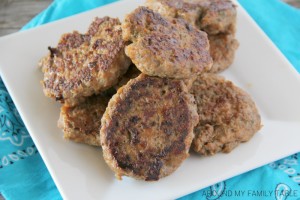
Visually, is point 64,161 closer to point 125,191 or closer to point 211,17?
point 125,191

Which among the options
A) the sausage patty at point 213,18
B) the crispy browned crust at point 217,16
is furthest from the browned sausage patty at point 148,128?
the crispy browned crust at point 217,16

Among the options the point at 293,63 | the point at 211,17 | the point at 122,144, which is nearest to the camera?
the point at 122,144

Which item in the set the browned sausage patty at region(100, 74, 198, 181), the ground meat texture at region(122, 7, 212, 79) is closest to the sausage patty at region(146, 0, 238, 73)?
the ground meat texture at region(122, 7, 212, 79)

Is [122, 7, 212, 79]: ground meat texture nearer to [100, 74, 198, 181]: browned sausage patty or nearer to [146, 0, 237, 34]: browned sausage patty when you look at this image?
[100, 74, 198, 181]: browned sausage patty

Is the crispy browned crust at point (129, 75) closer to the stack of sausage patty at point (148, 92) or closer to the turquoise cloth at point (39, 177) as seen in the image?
the stack of sausage patty at point (148, 92)

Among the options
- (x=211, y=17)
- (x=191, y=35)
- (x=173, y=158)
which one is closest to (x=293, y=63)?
(x=211, y=17)

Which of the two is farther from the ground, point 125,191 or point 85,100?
point 85,100
